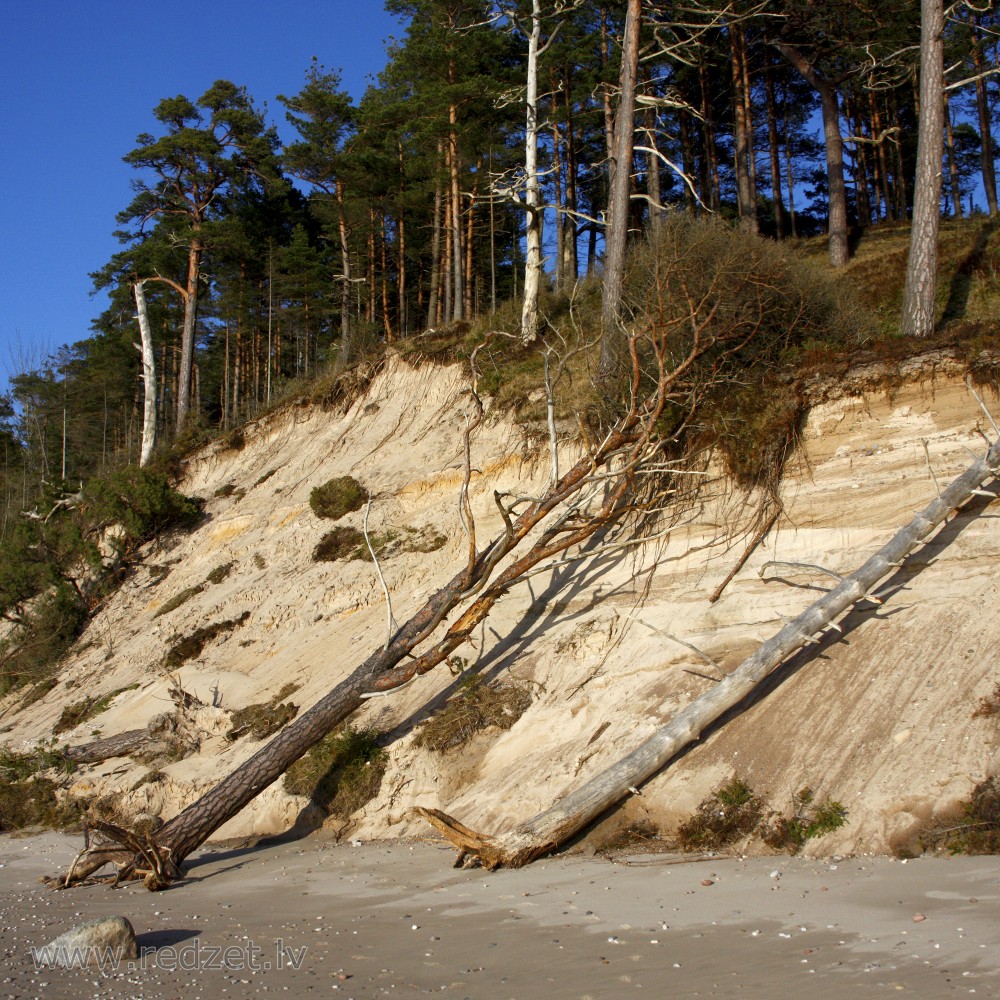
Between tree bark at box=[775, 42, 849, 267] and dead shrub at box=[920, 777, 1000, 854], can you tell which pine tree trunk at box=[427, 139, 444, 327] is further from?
dead shrub at box=[920, 777, 1000, 854]

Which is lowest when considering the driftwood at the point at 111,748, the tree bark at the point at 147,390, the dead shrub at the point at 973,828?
the driftwood at the point at 111,748

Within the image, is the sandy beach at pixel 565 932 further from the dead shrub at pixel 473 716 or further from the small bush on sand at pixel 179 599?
the small bush on sand at pixel 179 599

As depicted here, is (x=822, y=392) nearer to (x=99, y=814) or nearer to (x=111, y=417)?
(x=99, y=814)

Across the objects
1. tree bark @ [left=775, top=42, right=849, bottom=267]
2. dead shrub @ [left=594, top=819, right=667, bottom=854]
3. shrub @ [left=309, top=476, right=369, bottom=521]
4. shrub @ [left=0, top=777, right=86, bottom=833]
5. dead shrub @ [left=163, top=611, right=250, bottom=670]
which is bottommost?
shrub @ [left=0, top=777, right=86, bottom=833]

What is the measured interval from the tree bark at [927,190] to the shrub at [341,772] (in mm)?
10611

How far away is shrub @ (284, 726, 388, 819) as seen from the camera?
11.0 metres

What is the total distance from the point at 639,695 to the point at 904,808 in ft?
10.5

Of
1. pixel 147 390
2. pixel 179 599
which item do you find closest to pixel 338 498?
pixel 179 599

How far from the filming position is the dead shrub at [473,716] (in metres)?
10.9

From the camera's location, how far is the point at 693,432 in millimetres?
12789

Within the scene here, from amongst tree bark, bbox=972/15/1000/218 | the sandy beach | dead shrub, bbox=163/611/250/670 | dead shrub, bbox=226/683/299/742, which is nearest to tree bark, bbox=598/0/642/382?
dead shrub, bbox=226/683/299/742

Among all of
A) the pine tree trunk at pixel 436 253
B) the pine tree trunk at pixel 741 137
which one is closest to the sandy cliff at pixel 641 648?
the pine tree trunk at pixel 436 253

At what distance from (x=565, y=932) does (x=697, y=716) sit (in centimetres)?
326

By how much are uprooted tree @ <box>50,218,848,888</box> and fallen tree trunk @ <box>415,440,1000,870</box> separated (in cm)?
296
